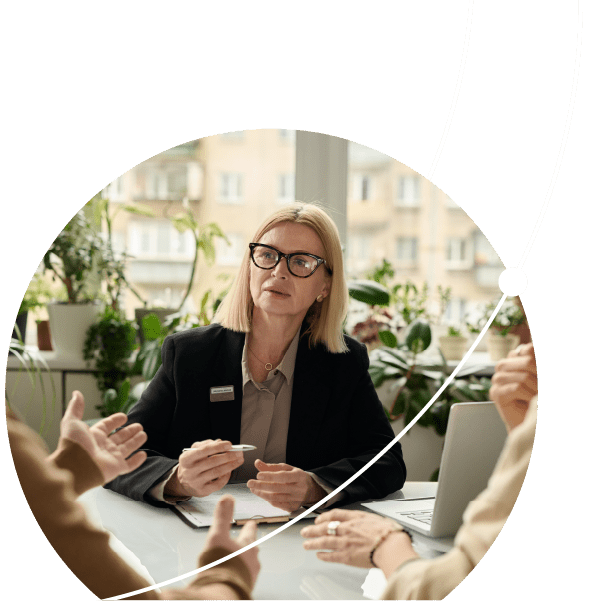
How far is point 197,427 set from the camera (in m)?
2.13

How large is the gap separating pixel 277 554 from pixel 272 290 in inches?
26.6

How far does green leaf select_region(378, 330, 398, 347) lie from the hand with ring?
48 cm

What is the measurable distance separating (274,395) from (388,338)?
36 cm

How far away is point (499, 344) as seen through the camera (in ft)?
7.51

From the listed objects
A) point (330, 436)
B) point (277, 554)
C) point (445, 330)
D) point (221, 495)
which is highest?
point (445, 330)

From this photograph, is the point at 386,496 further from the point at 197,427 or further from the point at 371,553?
the point at 197,427

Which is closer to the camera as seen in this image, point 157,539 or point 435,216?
point 157,539

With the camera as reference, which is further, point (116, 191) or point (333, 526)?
point (116, 191)

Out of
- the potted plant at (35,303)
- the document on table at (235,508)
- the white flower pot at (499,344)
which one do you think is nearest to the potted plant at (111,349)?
the potted plant at (35,303)

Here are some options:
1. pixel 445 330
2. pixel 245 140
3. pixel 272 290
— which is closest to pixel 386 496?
pixel 445 330

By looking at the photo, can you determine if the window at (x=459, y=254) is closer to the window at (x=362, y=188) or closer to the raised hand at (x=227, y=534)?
the window at (x=362, y=188)

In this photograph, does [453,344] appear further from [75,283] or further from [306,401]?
[75,283]

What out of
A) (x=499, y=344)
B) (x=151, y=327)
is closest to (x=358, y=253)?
A: (x=499, y=344)

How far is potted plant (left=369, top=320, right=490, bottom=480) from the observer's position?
221cm
